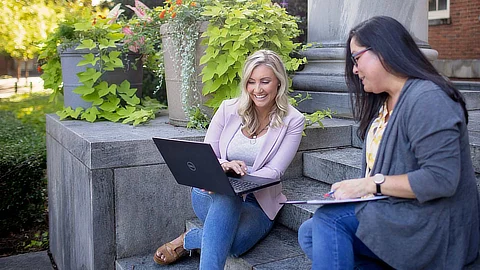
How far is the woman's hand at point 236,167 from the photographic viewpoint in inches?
116

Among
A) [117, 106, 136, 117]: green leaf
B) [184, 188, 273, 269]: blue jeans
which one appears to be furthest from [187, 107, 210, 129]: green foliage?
[184, 188, 273, 269]: blue jeans

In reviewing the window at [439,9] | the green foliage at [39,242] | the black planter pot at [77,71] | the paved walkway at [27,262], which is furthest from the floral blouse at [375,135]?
the window at [439,9]

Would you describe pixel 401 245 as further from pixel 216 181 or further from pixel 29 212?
pixel 29 212

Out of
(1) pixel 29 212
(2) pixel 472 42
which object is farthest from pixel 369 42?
(2) pixel 472 42

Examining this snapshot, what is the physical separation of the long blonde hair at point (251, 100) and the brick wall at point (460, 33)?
9.70 meters

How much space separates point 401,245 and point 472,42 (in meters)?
10.9

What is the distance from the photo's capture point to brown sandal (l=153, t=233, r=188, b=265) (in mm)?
3320

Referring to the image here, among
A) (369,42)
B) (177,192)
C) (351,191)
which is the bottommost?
(177,192)

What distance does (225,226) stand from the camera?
2832 millimetres

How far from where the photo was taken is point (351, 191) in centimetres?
213

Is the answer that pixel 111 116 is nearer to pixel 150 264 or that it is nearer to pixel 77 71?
pixel 77 71

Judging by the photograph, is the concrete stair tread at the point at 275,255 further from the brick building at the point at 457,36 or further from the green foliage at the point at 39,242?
the brick building at the point at 457,36

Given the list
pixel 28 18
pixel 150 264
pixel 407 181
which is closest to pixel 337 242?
pixel 407 181

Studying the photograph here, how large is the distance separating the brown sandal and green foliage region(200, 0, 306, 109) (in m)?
1.04
